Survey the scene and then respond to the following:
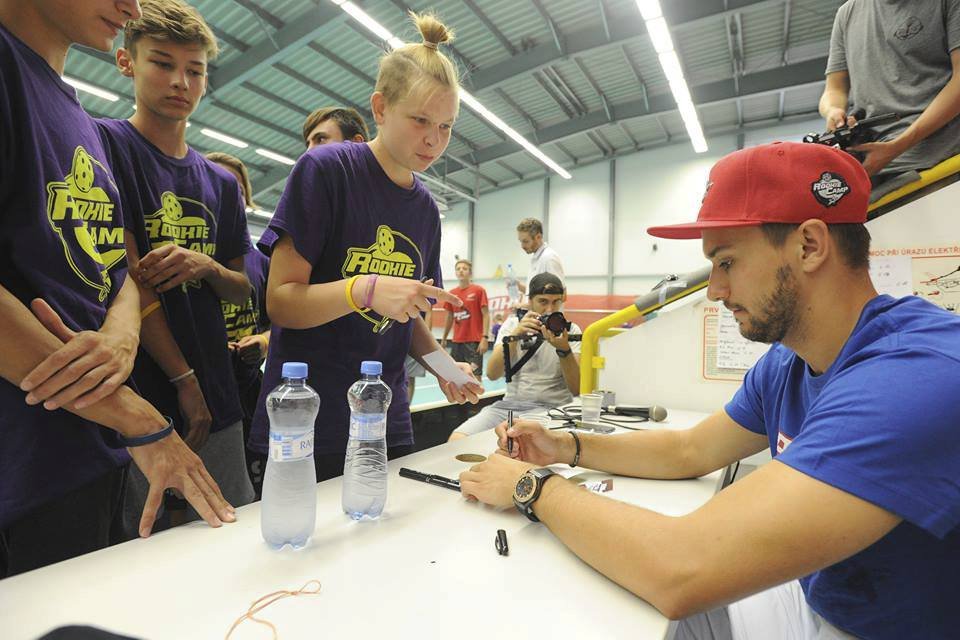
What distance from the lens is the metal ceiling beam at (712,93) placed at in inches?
279

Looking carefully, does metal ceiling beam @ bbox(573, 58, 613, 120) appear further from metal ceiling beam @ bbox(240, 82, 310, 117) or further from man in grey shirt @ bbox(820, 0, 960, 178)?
man in grey shirt @ bbox(820, 0, 960, 178)

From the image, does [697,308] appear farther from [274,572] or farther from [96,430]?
[96,430]

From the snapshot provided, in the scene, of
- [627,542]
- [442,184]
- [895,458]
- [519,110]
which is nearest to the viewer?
[895,458]

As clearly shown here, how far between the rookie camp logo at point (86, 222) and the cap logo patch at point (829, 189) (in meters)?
1.27

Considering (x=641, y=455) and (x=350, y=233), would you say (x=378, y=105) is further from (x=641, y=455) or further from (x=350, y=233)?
(x=641, y=455)

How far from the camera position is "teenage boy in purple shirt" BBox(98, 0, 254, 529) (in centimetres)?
116

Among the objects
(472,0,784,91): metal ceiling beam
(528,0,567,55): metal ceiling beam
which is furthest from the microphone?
(528,0,567,55): metal ceiling beam

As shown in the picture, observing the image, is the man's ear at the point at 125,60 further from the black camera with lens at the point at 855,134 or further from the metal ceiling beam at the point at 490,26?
the metal ceiling beam at the point at 490,26

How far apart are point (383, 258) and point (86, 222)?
590 millimetres

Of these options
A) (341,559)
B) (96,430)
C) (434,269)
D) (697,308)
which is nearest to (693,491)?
(341,559)

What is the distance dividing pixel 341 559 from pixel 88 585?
332mm

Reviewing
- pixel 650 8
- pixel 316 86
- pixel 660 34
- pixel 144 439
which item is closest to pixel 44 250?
pixel 144 439

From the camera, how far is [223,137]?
879cm

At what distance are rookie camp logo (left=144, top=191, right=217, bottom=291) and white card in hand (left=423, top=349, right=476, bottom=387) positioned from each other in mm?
709
